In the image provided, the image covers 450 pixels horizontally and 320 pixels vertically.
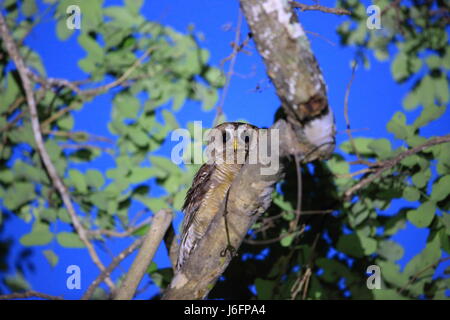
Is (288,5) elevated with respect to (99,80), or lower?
lower

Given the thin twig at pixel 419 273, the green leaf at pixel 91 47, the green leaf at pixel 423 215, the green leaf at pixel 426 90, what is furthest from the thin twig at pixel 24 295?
the green leaf at pixel 426 90

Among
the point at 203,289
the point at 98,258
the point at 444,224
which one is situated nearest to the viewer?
A: the point at 203,289

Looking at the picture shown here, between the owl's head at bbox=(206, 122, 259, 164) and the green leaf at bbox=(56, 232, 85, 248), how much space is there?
57.9 inches

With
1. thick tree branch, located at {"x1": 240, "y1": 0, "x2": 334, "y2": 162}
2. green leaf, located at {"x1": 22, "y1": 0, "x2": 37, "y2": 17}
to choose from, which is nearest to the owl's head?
thick tree branch, located at {"x1": 240, "y1": 0, "x2": 334, "y2": 162}

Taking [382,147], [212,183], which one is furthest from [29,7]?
[382,147]

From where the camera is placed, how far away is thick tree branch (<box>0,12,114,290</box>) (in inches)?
164

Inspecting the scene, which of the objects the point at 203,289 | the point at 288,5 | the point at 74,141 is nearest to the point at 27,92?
the point at 74,141

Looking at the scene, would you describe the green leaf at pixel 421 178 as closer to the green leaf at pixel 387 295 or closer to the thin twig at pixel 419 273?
the thin twig at pixel 419 273

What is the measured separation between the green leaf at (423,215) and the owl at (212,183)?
141 centimetres

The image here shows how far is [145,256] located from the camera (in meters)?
3.20

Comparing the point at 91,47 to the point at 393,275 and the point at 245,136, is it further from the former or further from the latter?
the point at 393,275

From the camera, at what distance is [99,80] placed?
15.5 ft

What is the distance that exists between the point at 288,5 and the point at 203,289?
5.30 feet

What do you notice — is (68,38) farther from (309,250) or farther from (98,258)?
(309,250)
